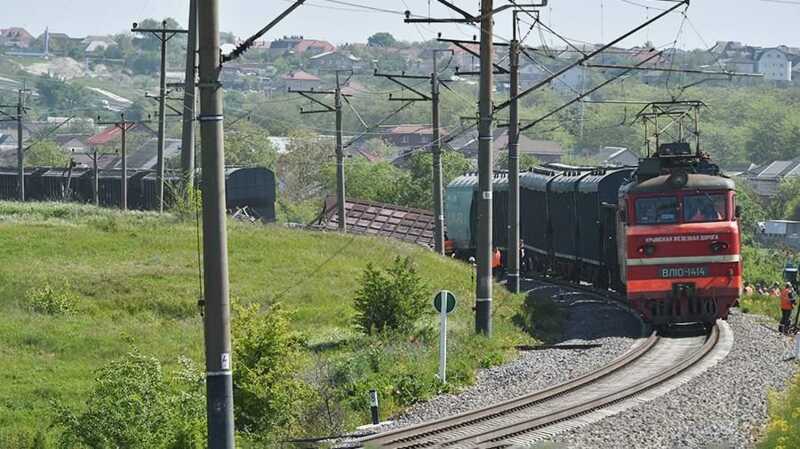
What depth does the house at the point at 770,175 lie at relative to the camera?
158875 millimetres

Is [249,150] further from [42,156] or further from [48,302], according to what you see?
[48,302]

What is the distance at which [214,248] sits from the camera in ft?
55.4

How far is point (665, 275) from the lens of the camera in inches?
1215

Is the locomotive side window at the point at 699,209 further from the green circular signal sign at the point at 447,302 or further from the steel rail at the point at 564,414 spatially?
the green circular signal sign at the point at 447,302

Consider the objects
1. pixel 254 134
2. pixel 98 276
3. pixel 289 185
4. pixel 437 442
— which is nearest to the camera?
pixel 437 442

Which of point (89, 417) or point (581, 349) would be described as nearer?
point (89, 417)

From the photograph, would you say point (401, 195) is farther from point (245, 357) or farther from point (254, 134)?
point (245, 357)

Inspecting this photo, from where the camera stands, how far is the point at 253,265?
42750mm

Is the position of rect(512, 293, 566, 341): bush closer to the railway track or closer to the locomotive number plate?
the locomotive number plate

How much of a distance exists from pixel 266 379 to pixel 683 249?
12.0 metres

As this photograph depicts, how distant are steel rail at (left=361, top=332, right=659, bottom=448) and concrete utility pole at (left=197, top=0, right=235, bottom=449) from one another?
3.16m

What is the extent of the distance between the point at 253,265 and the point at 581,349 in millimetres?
14633

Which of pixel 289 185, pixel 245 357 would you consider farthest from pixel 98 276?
pixel 289 185

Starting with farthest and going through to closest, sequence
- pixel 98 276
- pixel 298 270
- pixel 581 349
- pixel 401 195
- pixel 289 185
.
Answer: pixel 289 185
pixel 401 195
pixel 298 270
pixel 98 276
pixel 581 349
